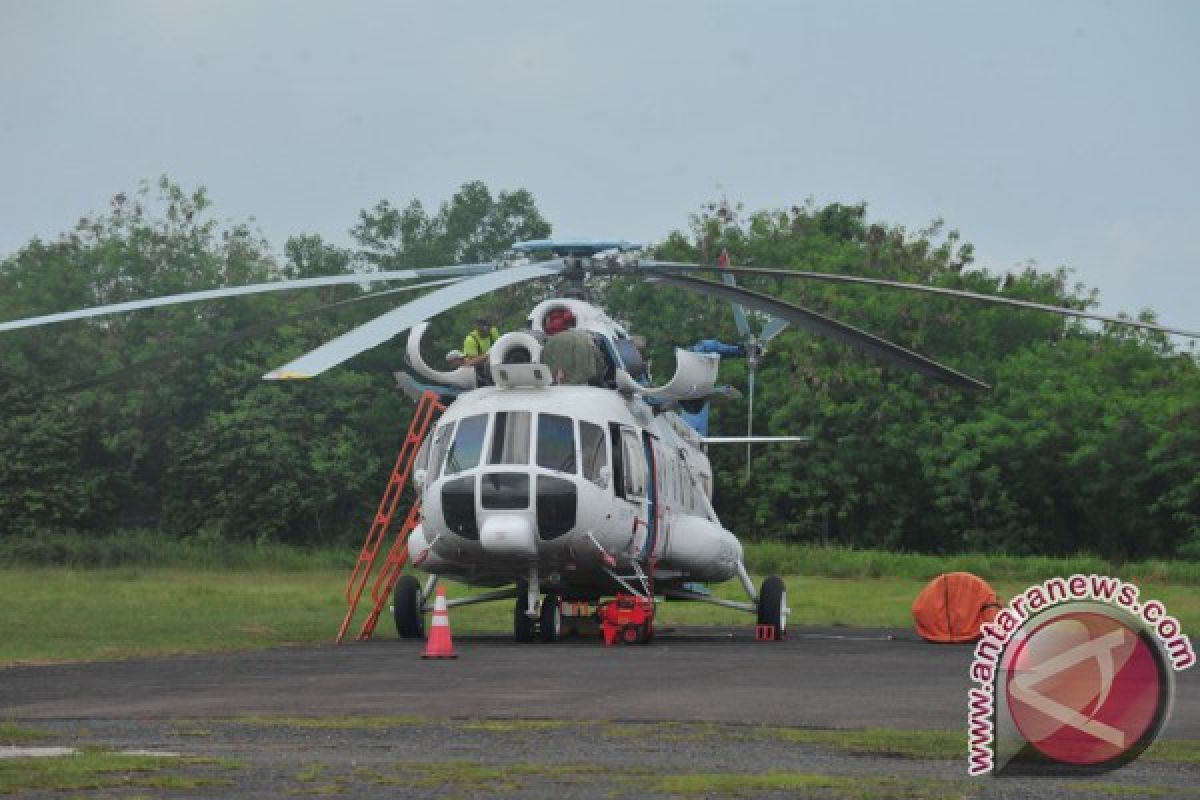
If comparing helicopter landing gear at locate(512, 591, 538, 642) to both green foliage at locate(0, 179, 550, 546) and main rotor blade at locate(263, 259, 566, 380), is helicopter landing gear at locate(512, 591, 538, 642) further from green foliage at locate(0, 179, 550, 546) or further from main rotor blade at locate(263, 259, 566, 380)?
green foliage at locate(0, 179, 550, 546)

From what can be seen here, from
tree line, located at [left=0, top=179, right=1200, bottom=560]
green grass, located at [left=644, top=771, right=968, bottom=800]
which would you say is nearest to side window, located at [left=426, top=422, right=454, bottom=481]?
green grass, located at [left=644, top=771, right=968, bottom=800]

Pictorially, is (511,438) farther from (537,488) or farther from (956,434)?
(956,434)

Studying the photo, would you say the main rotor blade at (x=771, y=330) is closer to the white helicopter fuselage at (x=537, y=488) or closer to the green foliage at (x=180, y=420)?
the white helicopter fuselage at (x=537, y=488)

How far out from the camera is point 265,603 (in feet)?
108

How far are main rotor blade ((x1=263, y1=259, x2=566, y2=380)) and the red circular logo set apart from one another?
6.04 m

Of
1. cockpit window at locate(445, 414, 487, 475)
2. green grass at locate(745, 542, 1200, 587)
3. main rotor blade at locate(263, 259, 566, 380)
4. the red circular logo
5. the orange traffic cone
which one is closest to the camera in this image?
the red circular logo

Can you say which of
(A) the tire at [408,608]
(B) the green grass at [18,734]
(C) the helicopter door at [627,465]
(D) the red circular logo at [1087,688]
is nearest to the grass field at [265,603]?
(A) the tire at [408,608]

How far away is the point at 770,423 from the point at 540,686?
4910 cm

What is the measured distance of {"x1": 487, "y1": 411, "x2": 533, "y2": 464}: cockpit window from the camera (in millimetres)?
20609

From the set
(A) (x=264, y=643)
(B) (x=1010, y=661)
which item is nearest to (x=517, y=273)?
(A) (x=264, y=643)

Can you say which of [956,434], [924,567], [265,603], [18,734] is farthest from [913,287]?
[956,434]

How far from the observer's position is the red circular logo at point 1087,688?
8.27m

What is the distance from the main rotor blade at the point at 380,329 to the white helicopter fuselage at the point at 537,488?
259 centimetres

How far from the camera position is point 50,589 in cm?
3644
